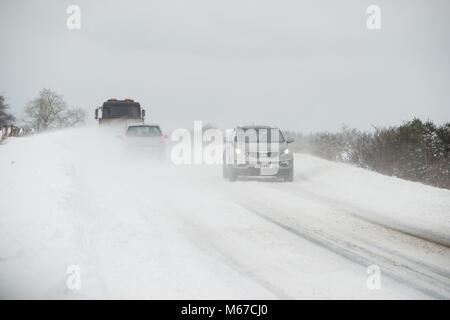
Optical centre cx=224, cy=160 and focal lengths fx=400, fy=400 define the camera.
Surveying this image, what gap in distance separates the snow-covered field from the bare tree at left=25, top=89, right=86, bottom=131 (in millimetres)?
54479

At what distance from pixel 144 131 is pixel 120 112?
16.7ft

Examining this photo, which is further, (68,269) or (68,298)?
(68,269)

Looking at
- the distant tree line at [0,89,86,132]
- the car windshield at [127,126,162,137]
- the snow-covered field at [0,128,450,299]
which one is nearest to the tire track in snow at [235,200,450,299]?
the snow-covered field at [0,128,450,299]

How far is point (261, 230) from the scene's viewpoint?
6602mm

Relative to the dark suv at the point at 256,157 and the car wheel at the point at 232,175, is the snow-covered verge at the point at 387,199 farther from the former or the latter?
the car wheel at the point at 232,175

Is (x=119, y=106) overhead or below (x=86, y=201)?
overhead

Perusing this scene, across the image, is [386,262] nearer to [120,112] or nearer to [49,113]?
[120,112]

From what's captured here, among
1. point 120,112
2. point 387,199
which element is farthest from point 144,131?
point 387,199

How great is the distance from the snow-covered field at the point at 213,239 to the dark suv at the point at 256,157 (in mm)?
1386

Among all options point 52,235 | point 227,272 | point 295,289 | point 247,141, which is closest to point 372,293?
point 295,289

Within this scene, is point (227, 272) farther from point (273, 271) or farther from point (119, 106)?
point (119, 106)

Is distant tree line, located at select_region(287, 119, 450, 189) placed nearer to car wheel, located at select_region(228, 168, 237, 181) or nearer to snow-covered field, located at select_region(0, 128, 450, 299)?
snow-covered field, located at select_region(0, 128, 450, 299)
